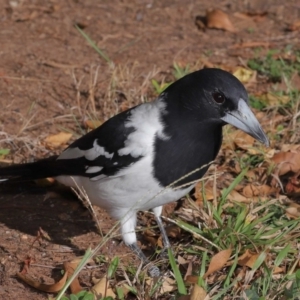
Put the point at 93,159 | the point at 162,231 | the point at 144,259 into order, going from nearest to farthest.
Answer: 1. the point at 144,259
2. the point at 93,159
3. the point at 162,231

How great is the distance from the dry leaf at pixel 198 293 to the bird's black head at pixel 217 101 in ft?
2.64

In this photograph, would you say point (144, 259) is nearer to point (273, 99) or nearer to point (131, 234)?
point (131, 234)

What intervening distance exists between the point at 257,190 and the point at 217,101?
3.26 ft

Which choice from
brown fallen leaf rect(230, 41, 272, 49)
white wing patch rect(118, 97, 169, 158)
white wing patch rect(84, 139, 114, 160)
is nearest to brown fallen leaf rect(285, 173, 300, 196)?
white wing patch rect(118, 97, 169, 158)

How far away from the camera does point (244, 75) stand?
5.77 m

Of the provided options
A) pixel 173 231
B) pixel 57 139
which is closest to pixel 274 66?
pixel 57 139

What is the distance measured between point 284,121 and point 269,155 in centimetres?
52

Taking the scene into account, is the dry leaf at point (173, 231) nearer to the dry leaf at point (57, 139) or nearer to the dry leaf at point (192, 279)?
the dry leaf at point (192, 279)

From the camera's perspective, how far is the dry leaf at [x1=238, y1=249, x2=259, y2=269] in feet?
11.9

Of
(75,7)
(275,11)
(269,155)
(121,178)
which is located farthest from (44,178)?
(275,11)

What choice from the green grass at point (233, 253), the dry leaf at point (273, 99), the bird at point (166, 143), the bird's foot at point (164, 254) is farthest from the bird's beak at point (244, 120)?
the dry leaf at point (273, 99)

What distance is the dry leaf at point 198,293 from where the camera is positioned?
A: 3.39m

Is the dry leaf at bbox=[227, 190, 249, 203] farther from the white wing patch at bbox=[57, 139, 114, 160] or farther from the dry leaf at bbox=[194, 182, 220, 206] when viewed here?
the white wing patch at bbox=[57, 139, 114, 160]

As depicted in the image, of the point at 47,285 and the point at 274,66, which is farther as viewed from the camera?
the point at 274,66
